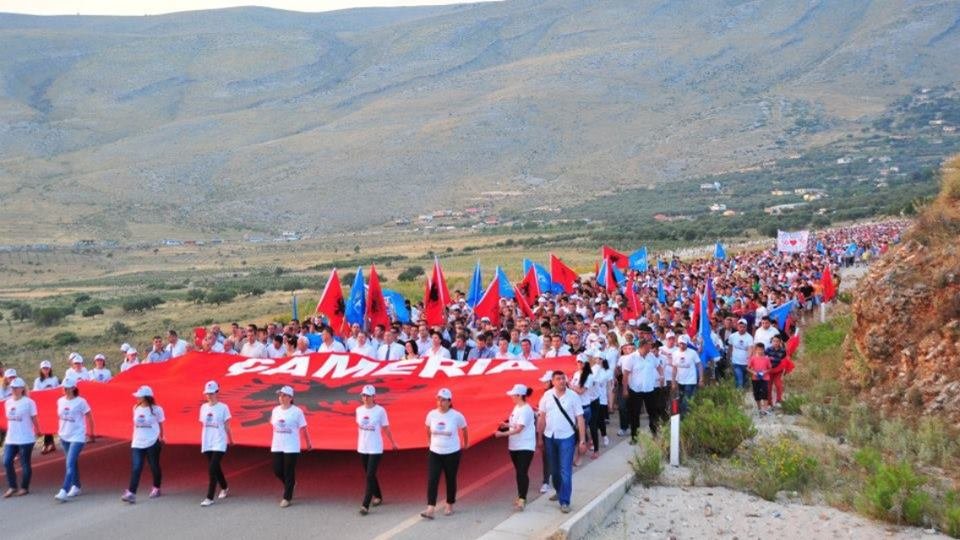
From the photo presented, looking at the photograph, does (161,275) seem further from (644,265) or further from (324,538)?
(324,538)

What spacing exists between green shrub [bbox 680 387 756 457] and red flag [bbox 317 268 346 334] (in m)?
8.36

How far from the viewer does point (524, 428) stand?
35.8 feet

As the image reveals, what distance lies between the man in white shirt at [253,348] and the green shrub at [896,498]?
30.1ft

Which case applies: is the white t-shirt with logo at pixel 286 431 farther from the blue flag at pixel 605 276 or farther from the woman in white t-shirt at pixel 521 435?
the blue flag at pixel 605 276

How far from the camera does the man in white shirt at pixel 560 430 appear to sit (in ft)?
35.8

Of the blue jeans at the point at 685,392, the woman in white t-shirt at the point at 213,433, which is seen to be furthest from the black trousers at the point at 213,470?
the blue jeans at the point at 685,392

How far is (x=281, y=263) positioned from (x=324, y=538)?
2556 inches

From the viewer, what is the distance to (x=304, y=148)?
12862cm

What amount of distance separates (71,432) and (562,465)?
5.52 metres

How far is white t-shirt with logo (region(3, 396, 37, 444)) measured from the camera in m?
12.0

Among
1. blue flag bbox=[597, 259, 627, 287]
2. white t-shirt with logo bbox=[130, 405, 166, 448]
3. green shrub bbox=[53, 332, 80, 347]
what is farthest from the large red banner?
green shrub bbox=[53, 332, 80, 347]

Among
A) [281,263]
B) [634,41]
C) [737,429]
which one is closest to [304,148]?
[281,263]

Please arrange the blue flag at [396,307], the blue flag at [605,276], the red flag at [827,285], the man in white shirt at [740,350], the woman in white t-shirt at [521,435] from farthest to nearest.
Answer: the red flag at [827,285] < the blue flag at [605,276] < the blue flag at [396,307] < the man in white shirt at [740,350] < the woman in white t-shirt at [521,435]

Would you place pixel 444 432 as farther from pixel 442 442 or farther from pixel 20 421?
pixel 20 421
